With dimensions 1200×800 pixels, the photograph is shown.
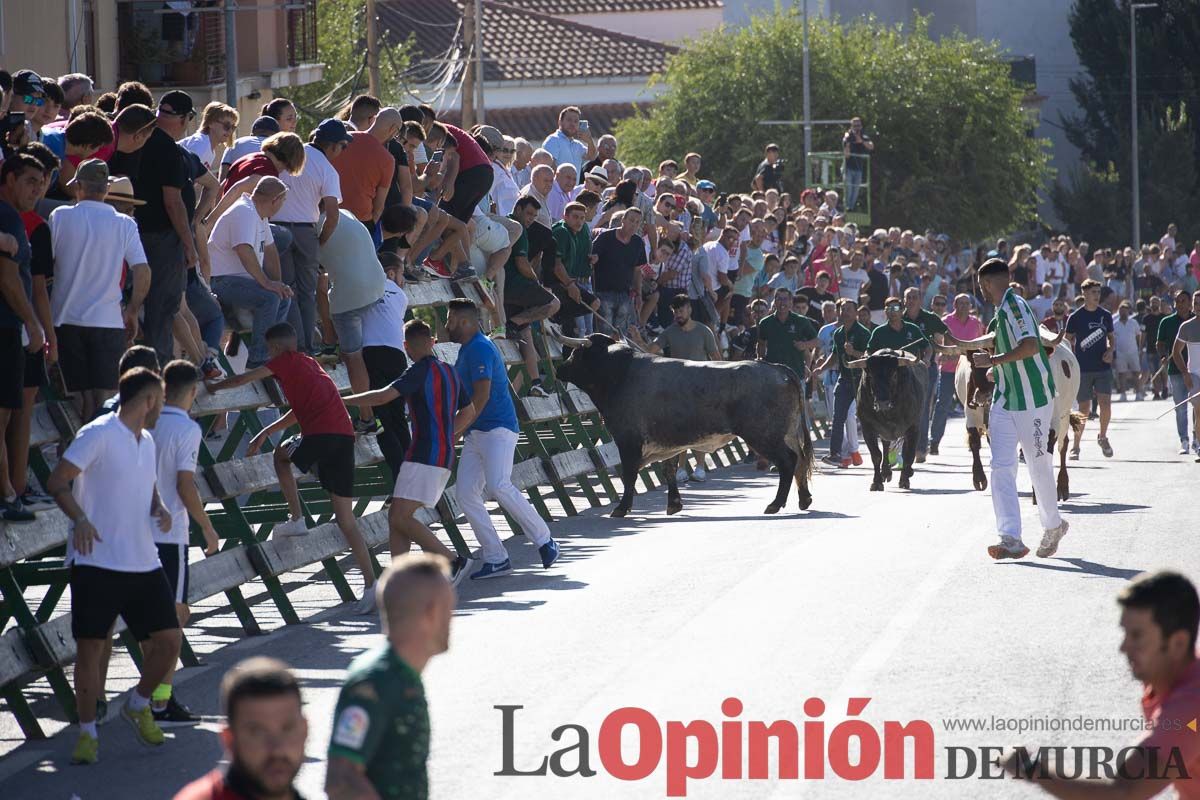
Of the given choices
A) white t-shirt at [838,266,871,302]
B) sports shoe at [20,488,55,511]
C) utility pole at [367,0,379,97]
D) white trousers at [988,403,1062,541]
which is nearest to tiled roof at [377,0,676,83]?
utility pole at [367,0,379,97]

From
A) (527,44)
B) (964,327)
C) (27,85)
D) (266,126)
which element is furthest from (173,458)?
(527,44)

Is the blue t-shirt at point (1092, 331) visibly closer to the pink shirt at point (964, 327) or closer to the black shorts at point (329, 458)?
the pink shirt at point (964, 327)

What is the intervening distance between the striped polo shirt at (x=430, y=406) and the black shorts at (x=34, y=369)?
2.79 m

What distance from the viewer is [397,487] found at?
13.4 metres

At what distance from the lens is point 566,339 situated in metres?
19.3

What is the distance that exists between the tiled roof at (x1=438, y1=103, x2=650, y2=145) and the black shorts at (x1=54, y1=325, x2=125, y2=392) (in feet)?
189

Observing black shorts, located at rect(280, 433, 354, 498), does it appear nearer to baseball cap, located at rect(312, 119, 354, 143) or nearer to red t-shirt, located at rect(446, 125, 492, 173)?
baseball cap, located at rect(312, 119, 354, 143)

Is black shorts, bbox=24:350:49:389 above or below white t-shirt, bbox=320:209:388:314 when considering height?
below

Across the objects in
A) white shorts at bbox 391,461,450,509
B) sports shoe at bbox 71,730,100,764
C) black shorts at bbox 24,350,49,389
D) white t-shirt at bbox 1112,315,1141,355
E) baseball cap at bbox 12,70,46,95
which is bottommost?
white t-shirt at bbox 1112,315,1141,355

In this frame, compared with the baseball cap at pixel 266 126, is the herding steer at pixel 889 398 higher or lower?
lower

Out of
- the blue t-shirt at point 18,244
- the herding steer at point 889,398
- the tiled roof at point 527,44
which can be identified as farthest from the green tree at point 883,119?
the blue t-shirt at point 18,244

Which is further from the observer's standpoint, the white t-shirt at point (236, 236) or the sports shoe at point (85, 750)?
the white t-shirt at point (236, 236)

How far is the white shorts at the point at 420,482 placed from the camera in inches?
526

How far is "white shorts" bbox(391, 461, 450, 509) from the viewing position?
13.4m
